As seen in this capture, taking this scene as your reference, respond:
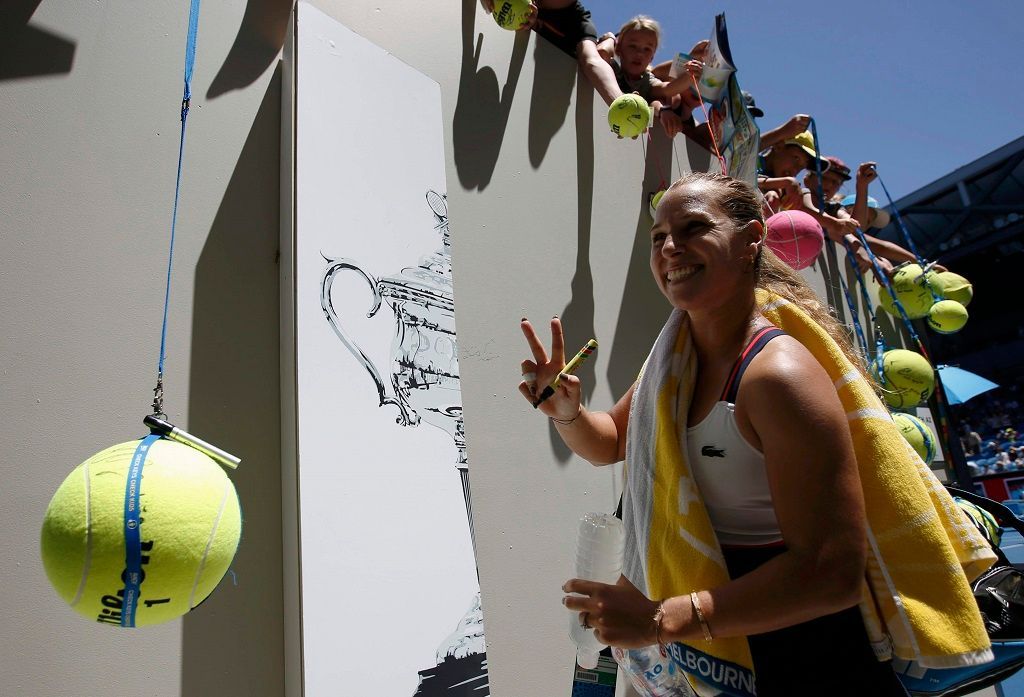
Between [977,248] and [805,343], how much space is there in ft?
52.4

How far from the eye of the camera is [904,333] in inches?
265

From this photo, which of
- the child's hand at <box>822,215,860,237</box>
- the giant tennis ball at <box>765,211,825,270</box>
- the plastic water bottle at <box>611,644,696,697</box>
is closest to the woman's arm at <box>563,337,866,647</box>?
the plastic water bottle at <box>611,644,696,697</box>

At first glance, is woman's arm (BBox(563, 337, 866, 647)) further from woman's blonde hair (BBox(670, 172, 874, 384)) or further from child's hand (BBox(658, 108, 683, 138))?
child's hand (BBox(658, 108, 683, 138))

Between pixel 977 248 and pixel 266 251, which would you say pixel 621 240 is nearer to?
pixel 266 251

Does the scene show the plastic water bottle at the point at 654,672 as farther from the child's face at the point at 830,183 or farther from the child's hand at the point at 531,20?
the child's face at the point at 830,183

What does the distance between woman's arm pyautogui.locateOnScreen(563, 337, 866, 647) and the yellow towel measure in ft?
0.30

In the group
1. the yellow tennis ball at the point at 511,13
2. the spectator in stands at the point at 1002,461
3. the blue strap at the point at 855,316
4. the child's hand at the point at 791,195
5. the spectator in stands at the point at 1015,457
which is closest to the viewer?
the yellow tennis ball at the point at 511,13

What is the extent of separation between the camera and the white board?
5.21 feet

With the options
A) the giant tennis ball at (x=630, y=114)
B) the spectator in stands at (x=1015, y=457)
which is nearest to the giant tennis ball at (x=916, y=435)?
the giant tennis ball at (x=630, y=114)

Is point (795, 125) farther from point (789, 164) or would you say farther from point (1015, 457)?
point (1015, 457)

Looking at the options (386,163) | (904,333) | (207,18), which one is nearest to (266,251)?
(386,163)

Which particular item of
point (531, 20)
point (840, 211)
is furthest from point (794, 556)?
point (840, 211)

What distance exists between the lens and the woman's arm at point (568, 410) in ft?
4.87

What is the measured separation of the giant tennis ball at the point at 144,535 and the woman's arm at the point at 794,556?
1.99 feet
